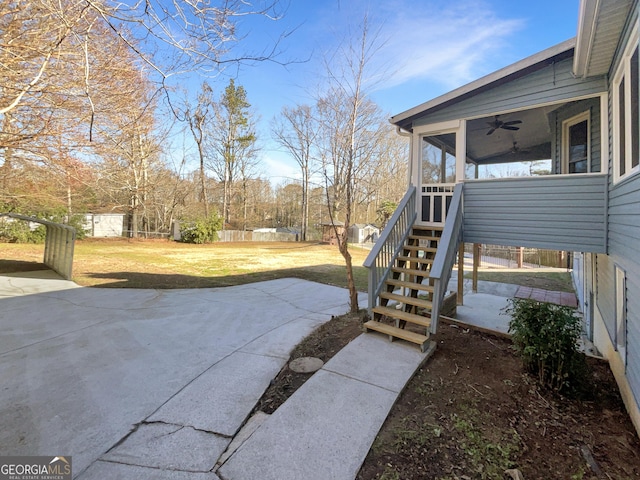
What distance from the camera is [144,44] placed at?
349cm

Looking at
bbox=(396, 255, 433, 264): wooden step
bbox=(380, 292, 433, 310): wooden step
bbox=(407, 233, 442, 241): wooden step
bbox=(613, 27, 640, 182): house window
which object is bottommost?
bbox=(380, 292, 433, 310): wooden step

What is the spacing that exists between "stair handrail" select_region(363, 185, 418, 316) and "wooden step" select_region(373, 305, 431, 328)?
0.13 m

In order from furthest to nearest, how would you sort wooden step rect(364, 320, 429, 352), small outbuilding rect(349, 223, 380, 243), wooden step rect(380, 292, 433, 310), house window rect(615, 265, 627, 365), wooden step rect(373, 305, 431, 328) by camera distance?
1. small outbuilding rect(349, 223, 380, 243)
2. wooden step rect(380, 292, 433, 310)
3. wooden step rect(373, 305, 431, 328)
4. wooden step rect(364, 320, 429, 352)
5. house window rect(615, 265, 627, 365)

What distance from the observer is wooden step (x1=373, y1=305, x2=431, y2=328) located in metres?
3.79

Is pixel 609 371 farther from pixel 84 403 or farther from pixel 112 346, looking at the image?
pixel 112 346

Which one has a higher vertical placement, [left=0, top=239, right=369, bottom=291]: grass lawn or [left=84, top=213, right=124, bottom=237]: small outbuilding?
[left=84, top=213, right=124, bottom=237]: small outbuilding

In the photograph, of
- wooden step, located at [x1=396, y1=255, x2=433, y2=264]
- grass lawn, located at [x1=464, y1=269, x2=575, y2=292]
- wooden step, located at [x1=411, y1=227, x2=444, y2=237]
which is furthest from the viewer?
grass lawn, located at [x1=464, y1=269, x2=575, y2=292]

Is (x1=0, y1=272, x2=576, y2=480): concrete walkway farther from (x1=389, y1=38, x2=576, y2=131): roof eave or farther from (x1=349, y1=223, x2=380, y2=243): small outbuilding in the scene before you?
(x1=349, y1=223, x2=380, y2=243): small outbuilding

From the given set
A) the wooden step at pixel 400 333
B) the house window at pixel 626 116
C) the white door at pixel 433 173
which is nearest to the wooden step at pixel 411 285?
the wooden step at pixel 400 333

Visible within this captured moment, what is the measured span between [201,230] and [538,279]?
60.2 feet

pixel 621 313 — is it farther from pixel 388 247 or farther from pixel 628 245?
pixel 388 247

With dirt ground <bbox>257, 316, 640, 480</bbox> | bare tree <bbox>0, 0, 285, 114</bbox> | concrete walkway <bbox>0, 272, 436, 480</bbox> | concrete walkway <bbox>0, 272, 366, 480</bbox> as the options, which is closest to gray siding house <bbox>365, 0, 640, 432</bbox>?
dirt ground <bbox>257, 316, 640, 480</bbox>

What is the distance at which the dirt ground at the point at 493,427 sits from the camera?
2.09m

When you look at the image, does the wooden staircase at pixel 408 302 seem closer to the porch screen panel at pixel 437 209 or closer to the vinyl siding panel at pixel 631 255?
the porch screen panel at pixel 437 209
